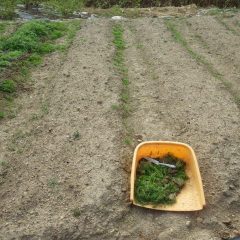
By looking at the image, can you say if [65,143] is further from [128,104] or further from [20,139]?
[128,104]

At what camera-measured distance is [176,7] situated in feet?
52.4

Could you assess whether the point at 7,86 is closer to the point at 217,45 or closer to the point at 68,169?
the point at 68,169

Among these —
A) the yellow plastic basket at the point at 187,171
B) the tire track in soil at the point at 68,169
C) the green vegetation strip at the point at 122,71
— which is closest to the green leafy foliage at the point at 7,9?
the green vegetation strip at the point at 122,71

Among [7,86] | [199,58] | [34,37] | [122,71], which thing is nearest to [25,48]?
[34,37]

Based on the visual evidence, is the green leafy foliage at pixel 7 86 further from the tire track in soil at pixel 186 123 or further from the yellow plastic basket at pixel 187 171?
the yellow plastic basket at pixel 187 171

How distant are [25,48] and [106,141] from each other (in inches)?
172

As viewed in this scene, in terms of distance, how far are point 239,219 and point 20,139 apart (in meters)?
3.34

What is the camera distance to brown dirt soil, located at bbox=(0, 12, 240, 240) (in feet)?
17.3

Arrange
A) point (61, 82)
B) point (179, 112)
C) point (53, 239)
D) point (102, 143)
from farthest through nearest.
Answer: point (61, 82)
point (179, 112)
point (102, 143)
point (53, 239)

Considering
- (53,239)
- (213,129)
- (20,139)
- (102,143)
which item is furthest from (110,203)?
(213,129)

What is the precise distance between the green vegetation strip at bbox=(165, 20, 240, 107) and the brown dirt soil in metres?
0.13

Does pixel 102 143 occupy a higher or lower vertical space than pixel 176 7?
higher

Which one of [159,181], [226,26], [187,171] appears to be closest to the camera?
[159,181]

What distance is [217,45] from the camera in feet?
36.7
